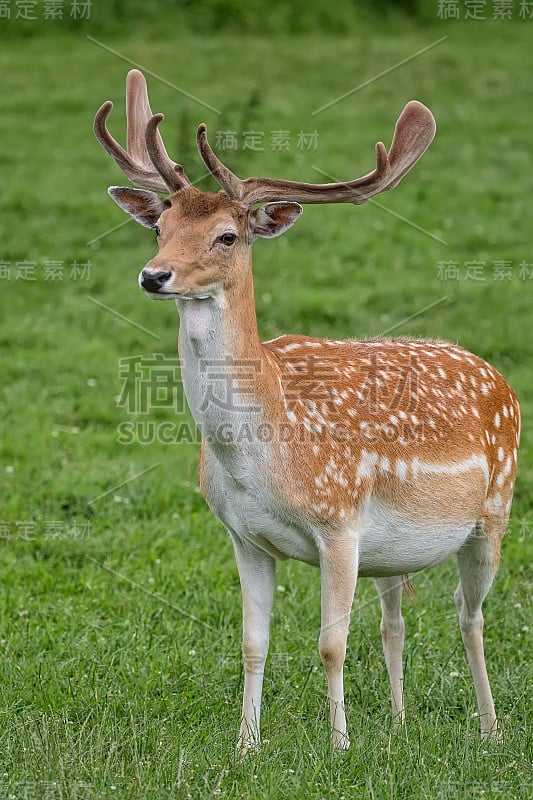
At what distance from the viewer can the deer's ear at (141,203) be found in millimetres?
4477

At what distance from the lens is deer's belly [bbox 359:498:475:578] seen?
4.62 m

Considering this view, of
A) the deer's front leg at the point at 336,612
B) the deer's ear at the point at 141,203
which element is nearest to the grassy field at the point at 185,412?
the deer's front leg at the point at 336,612

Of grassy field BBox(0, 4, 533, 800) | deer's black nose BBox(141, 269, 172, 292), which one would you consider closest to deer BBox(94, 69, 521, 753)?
deer's black nose BBox(141, 269, 172, 292)

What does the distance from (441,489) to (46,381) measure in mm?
4824

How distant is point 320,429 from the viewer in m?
4.55

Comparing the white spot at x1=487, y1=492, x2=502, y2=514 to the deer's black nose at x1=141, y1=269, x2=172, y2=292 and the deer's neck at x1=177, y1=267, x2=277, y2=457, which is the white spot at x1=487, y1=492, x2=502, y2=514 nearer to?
the deer's neck at x1=177, y1=267, x2=277, y2=457

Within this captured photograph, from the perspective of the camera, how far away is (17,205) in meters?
11.9

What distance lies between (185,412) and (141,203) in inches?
169

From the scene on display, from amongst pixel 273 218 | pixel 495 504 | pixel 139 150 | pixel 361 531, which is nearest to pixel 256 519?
pixel 361 531

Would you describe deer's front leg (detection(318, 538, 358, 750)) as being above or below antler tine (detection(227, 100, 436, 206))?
below

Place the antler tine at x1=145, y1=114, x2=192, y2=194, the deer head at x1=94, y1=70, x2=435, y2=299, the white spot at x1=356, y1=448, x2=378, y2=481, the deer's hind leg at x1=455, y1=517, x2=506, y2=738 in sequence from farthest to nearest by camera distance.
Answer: the deer's hind leg at x1=455, y1=517, x2=506, y2=738, the white spot at x1=356, y1=448, x2=378, y2=481, the antler tine at x1=145, y1=114, x2=192, y2=194, the deer head at x1=94, y1=70, x2=435, y2=299

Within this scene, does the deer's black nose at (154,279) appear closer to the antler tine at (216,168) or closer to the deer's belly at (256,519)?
the antler tine at (216,168)

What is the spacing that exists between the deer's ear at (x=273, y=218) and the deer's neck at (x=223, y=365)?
204mm

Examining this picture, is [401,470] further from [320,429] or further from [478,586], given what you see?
[478,586]
